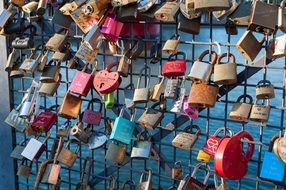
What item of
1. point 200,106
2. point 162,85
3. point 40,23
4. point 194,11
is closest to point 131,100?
point 162,85

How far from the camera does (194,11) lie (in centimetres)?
133

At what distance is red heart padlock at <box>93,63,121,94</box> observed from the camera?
1534 mm

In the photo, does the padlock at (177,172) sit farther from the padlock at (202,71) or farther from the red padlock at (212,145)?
the padlock at (202,71)

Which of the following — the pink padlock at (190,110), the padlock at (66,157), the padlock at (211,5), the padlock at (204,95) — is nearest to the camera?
the padlock at (211,5)

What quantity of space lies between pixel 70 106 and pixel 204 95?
1.75 ft

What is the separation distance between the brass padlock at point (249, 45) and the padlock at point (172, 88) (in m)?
0.25

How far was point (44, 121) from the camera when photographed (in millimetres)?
1788

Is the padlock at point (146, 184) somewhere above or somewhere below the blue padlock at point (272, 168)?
below

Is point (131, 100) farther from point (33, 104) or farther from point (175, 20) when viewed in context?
point (33, 104)

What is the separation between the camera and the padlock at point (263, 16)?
1.26 m

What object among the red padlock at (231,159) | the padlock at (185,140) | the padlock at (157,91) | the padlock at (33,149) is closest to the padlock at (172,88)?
the padlock at (157,91)

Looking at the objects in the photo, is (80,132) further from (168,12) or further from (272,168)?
(272,168)

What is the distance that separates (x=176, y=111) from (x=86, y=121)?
0.37 metres

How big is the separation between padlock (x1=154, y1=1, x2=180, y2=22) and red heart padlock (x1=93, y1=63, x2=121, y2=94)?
26 cm
